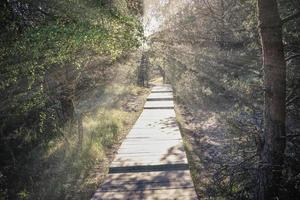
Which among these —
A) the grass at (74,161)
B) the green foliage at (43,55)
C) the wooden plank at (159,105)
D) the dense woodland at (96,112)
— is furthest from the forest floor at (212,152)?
the green foliage at (43,55)

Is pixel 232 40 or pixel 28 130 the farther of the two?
pixel 232 40

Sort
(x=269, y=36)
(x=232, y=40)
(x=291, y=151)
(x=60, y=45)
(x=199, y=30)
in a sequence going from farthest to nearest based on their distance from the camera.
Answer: (x=199, y=30) → (x=232, y=40) → (x=60, y=45) → (x=291, y=151) → (x=269, y=36)

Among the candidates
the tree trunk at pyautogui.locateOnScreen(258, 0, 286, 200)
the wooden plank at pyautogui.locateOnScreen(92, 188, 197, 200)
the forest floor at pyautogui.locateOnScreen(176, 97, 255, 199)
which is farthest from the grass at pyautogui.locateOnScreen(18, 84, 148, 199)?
the tree trunk at pyautogui.locateOnScreen(258, 0, 286, 200)

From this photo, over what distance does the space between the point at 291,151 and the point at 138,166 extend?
2.76m

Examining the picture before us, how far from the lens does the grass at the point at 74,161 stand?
6.61 m

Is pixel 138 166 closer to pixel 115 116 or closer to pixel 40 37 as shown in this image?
pixel 40 37

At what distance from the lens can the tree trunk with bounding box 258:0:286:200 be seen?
4355 mm

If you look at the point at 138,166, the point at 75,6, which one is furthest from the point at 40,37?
the point at 138,166

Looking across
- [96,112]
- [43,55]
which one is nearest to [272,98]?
[43,55]

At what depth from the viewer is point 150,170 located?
6.59 meters

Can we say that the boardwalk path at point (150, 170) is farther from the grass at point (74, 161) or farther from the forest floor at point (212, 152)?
the grass at point (74, 161)

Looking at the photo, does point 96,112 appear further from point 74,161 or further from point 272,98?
point 272,98

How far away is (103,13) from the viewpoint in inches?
285

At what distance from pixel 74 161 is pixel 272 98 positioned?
4.83 metres
